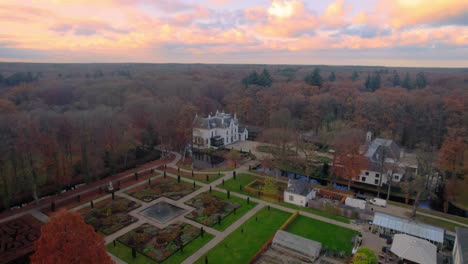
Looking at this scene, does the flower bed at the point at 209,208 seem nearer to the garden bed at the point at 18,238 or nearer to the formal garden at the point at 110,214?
the formal garden at the point at 110,214

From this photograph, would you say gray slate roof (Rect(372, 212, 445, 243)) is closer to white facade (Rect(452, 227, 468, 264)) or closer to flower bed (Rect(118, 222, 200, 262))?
white facade (Rect(452, 227, 468, 264))

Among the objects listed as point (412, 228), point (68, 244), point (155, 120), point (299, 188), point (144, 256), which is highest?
point (155, 120)

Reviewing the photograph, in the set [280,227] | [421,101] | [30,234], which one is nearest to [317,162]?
[280,227]

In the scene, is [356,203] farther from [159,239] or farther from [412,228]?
Answer: [159,239]

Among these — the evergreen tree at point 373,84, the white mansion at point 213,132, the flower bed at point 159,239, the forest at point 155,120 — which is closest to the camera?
the flower bed at point 159,239

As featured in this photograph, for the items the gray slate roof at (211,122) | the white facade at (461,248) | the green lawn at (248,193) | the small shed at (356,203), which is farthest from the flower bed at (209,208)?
→ the gray slate roof at (211,122)

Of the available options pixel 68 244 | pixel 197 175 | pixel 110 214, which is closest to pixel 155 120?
pixel 197 175

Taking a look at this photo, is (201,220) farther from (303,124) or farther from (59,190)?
(303,124)
